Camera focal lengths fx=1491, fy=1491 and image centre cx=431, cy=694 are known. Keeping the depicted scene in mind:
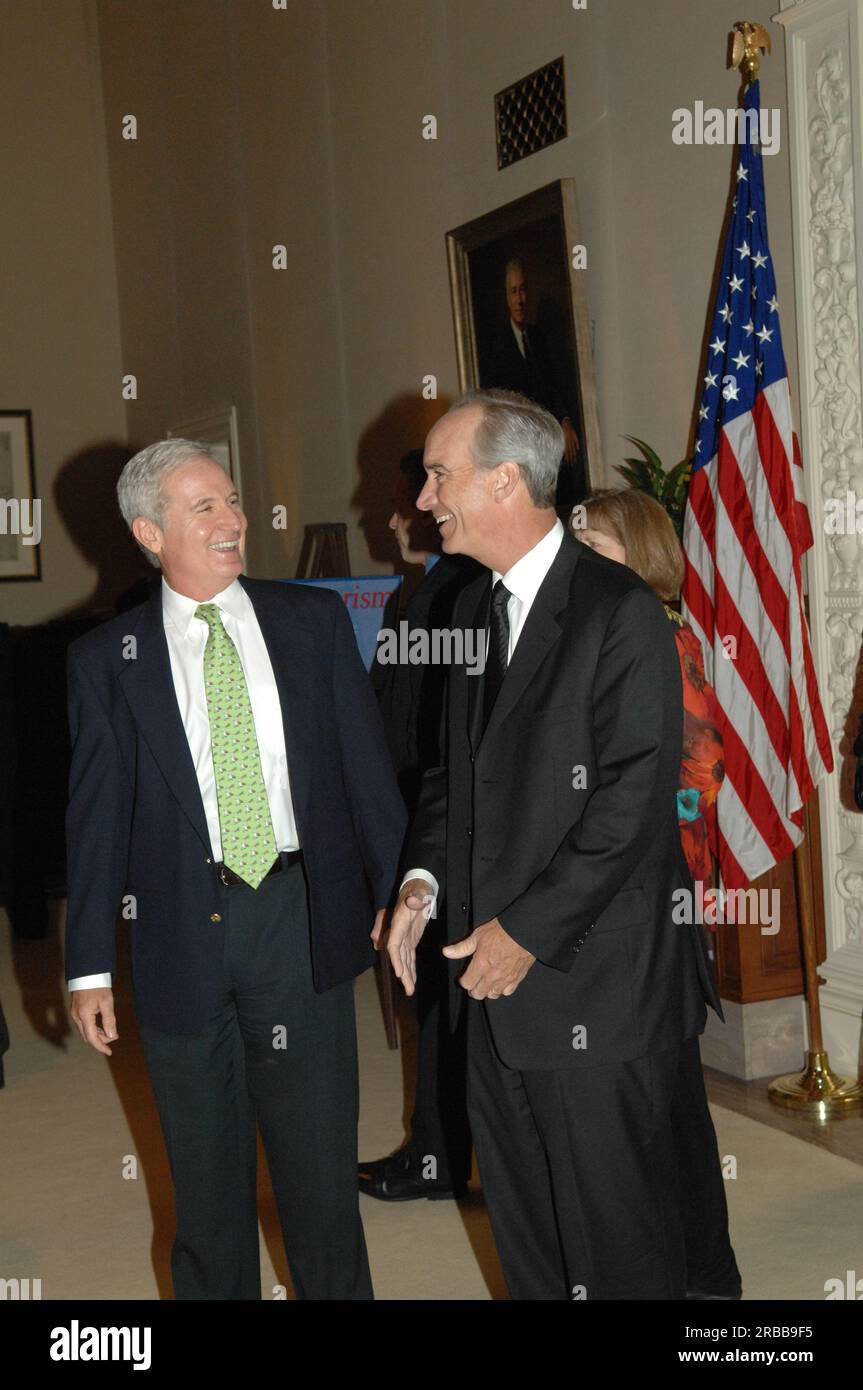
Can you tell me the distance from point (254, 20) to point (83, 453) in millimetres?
4256

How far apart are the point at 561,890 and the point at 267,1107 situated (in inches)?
34.3

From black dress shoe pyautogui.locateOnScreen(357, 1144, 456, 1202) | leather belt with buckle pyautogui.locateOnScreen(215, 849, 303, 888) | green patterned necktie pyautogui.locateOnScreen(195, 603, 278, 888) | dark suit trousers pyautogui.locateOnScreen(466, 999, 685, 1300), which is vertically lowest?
black dress shoe pyautogui.locateOnScreen(357, 1144, 456, 1202)

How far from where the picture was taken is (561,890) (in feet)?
8.02

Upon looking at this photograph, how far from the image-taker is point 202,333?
11297 mm

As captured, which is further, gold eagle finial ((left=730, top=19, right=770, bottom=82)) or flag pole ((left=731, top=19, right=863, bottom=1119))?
gold eagle finial ((left=730, top=19, right=770, bottom=82))

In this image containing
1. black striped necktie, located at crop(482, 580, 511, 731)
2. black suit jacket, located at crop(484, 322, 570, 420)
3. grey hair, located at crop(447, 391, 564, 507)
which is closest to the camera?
grey hair, located at crop(447, 391, 564, 507)

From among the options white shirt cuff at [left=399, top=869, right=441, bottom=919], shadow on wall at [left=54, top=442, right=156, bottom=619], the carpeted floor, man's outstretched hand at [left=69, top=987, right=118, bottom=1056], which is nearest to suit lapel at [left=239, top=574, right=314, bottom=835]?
white shirt cuff at [left=399, top=869, right=441, bottom=919]

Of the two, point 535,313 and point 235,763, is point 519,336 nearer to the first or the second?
→ point 535,313

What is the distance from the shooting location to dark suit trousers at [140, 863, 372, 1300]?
2859mm

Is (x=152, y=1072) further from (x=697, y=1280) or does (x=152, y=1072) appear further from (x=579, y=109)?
(x=579, y=109)

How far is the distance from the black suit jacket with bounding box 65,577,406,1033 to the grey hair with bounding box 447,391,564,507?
0.59 m

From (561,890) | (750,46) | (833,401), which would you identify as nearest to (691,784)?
(561,890)

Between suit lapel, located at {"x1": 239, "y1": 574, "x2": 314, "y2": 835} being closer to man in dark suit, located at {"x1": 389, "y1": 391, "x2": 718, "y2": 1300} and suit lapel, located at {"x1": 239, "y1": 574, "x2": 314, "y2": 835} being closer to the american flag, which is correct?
man in dark suit, located at {"x1": 389, "y1": 391, "x2": 718, "y2": 1300}

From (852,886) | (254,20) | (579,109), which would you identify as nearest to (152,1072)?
(852,886)
